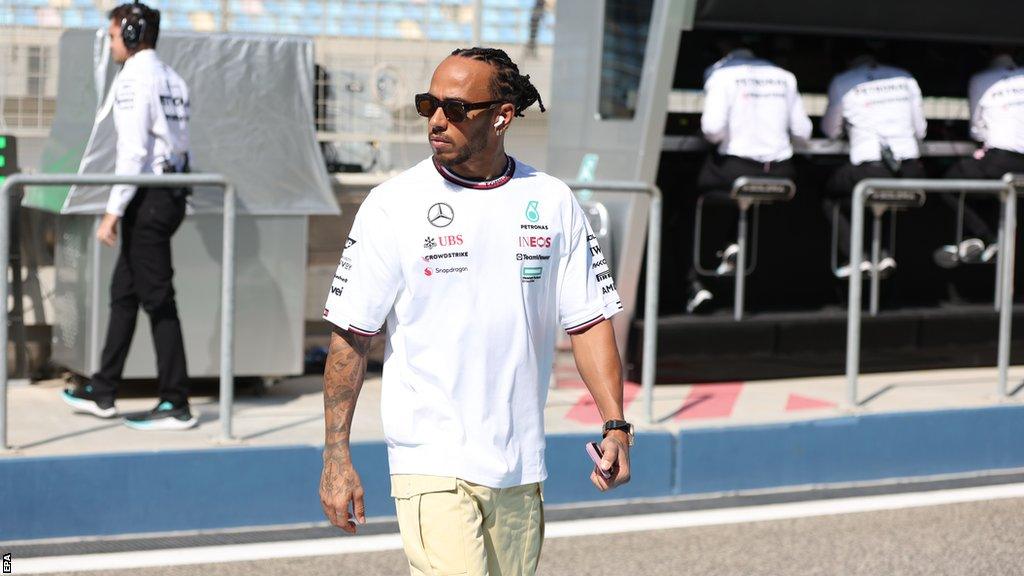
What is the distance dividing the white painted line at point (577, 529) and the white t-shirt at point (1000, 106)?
3.00 metres

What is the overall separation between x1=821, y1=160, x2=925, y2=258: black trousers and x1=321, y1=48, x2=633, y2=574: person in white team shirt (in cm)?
599

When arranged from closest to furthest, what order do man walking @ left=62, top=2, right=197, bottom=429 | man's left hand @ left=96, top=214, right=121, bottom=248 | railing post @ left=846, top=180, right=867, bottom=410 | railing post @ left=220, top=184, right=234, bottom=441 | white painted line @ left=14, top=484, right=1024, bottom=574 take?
white painted line @ left=14, top=484, right=1024, bottom=574, railing post @ left=220, top=184, right=234, bottom=441, man's left hand @ left=96, top=214, right=121, bottom=248, man walking @ left=62, top=2, right=197, bottom=429, railing post @ left=846, top=180, right=867, bottom=410

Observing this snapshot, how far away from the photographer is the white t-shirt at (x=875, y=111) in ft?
29.7

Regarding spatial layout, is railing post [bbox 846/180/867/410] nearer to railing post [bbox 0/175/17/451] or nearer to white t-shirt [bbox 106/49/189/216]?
white t-shirt [bbox 106/49/189/216]

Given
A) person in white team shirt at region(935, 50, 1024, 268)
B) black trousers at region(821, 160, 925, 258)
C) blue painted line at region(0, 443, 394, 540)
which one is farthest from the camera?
person in white team shirt at region(935, 50, 1024, 268)

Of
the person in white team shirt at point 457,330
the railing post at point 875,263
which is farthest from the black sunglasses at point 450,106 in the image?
the railing post at point 875,263

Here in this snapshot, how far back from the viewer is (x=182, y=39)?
303 inches

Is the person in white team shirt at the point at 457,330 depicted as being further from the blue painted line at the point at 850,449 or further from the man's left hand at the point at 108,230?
the blue painted line at the point at 850,449

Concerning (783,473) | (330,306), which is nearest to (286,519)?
(783,473)

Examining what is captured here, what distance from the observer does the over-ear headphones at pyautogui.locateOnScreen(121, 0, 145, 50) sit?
6652mm

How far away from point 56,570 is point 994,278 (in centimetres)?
712

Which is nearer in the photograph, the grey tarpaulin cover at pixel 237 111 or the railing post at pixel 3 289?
the railing post at pixel 3 289

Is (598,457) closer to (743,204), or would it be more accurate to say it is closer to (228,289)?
(228,289)

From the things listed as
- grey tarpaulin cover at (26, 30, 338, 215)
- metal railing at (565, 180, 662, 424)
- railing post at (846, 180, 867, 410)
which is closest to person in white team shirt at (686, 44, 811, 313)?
railing post at (846, 180, 867, 410)
